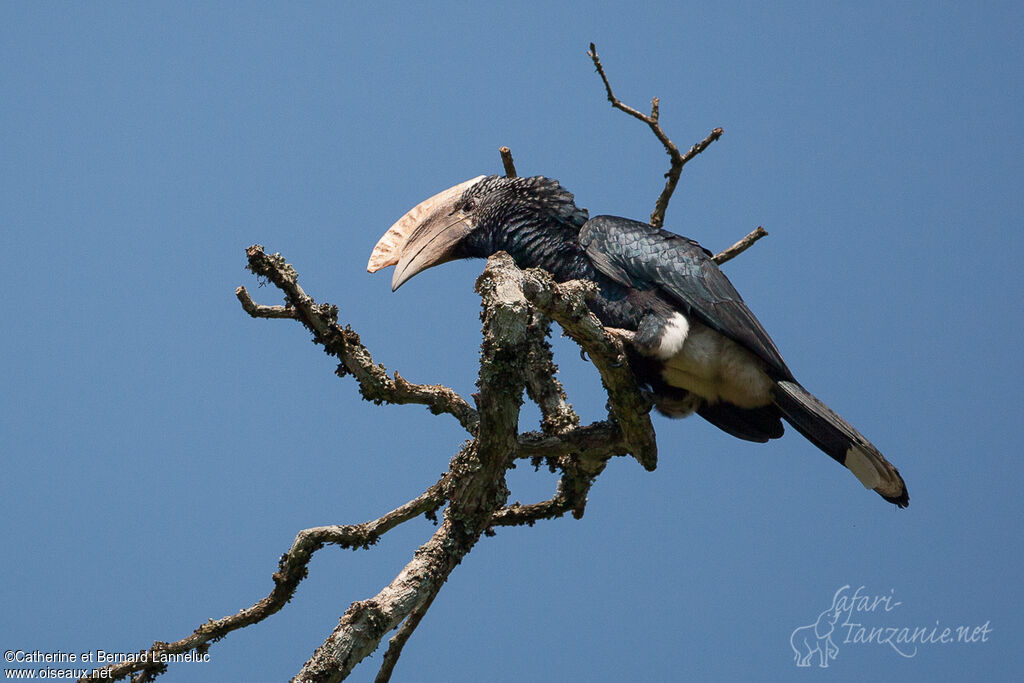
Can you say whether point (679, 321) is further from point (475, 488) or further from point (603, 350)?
point (475, 488)

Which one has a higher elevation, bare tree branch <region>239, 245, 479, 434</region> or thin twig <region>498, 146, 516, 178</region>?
thin twig <region>498, 146, 516, 178</region>

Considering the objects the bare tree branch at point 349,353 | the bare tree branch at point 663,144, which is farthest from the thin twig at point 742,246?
the bare tree branch at point 349,353

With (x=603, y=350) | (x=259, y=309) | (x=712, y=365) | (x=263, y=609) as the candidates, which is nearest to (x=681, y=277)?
(x=712, y=365)

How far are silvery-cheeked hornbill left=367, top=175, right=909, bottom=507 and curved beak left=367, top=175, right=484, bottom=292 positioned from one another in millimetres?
178

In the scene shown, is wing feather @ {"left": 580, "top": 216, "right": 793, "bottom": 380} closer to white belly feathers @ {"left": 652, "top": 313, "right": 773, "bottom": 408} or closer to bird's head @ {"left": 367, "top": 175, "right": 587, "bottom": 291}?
white belly feathers @ {"left": 652, "top": 313, "right": 773, "bottom": 408}

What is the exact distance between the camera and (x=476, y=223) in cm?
445

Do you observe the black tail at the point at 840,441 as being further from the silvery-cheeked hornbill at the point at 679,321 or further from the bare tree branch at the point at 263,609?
the bare tree branch at the point at 263,609

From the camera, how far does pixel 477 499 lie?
10.1ft

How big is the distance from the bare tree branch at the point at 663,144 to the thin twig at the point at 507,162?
2.00 feet

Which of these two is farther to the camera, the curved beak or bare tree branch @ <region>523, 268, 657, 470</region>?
the curved beak

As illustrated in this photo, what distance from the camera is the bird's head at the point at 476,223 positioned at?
4.23 metres

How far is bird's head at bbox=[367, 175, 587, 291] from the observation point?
166 inches

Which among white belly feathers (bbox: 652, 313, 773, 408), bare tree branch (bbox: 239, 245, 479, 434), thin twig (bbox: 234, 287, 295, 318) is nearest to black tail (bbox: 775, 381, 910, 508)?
white belly feathers (bbox: 652, 313, 773, 408)

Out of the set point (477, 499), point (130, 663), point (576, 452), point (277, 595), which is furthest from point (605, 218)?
point (130, 663)
